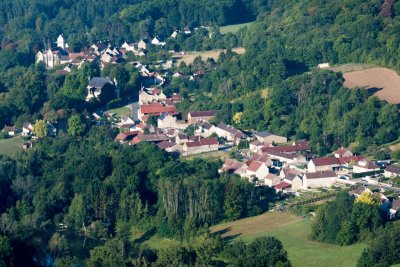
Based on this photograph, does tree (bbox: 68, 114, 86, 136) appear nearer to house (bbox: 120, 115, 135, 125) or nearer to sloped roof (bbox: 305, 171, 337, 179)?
house (bbox: 120, 115, 135, 125)

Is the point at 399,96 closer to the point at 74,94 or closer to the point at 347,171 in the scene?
the point at 347,171

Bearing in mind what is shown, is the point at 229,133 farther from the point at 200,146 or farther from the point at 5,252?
the point at 5,252

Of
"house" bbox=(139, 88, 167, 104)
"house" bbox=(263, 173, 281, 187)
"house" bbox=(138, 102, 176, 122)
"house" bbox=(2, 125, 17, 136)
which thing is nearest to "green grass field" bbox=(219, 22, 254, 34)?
"house" bbox=(139, 88, 167, 104)

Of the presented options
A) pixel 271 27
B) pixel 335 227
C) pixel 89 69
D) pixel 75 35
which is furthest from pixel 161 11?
pixel 335 227

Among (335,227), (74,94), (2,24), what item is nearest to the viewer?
(335,227)

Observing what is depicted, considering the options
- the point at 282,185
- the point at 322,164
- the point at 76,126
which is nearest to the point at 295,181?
the point at 282,185

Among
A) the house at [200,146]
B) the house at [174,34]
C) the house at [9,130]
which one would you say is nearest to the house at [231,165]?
the house at [200,146]

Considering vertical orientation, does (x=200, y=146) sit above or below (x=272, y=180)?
below
